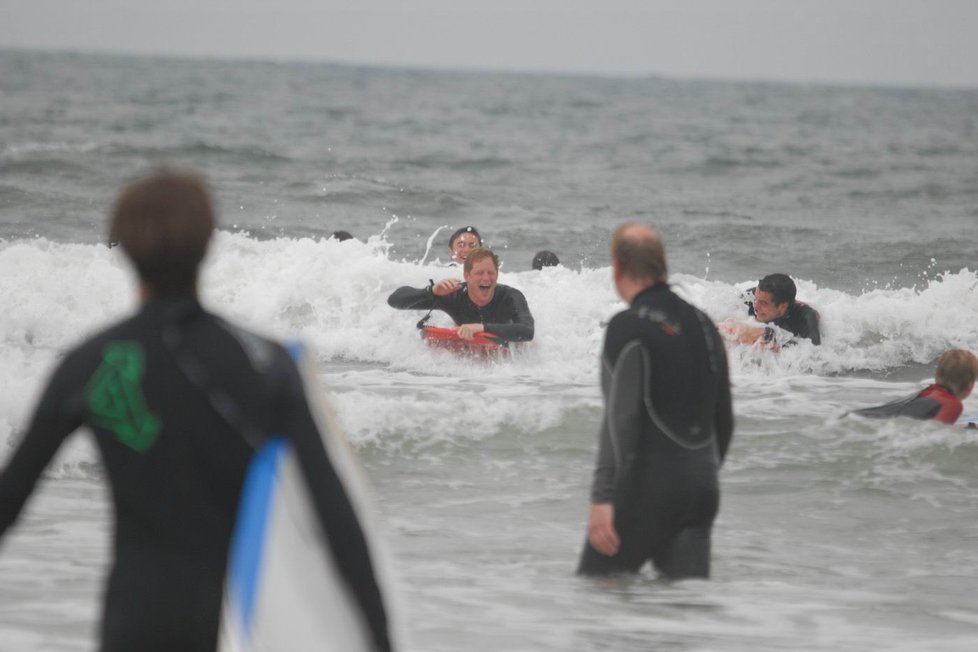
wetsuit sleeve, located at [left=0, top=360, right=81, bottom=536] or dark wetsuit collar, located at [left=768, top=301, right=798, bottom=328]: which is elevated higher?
wetsuit sleeve, located at [left=0, top=360, right=81, bottom=536]

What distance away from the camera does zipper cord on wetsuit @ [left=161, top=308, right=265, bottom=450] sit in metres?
2.31

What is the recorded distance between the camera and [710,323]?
4.68 meters

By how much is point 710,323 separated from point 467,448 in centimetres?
440

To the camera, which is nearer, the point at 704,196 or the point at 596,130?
the point at 704,196

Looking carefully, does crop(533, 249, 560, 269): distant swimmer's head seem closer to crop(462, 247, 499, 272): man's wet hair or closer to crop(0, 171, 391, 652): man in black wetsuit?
crop(462, 247, 499, 272): man's wet hair

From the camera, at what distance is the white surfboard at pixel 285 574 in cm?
232

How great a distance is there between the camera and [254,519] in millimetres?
2312

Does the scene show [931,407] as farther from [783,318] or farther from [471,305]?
[471,305]

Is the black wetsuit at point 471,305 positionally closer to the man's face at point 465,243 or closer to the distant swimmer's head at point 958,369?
the man's face at point 465,243

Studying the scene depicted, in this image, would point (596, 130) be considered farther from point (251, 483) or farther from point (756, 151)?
point (251, 483)

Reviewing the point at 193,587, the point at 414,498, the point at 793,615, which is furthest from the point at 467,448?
the point at 193,587

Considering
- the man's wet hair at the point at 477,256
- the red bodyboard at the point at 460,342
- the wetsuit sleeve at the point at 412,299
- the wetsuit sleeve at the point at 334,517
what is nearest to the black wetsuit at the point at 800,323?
the red bodyboard at the point at 460,342

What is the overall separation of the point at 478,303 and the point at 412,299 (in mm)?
553

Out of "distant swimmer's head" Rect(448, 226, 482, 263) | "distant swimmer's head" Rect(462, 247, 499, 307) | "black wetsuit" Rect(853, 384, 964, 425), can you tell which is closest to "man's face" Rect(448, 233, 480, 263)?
"distant swimmer's head" Rect(448, 226, 482, 263)
